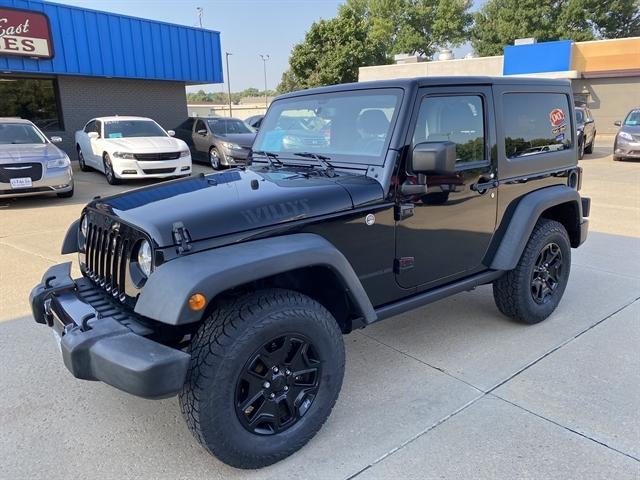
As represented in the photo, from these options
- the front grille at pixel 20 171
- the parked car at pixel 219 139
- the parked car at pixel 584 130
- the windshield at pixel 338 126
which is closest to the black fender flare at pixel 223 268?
the windshield at pixel 338 126

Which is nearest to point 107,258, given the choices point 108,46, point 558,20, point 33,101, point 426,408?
point 426,408

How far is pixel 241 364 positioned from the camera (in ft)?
7.09

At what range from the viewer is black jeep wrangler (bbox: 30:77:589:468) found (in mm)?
2115

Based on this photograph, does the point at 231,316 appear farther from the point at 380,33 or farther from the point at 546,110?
the point at 380,33

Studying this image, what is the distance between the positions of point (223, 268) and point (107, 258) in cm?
90

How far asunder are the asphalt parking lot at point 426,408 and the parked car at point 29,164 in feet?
15.6

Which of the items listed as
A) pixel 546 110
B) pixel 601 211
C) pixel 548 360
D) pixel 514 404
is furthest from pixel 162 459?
pixel 601 211

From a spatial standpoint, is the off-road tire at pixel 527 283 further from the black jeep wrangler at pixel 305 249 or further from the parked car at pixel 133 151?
the parked car at pixel 133 151

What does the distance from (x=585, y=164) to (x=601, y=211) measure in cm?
742

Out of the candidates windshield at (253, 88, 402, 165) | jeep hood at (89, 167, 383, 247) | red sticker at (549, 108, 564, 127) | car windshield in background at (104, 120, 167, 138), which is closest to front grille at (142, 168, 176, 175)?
car windshield in background at (104, 120, 167, 138)

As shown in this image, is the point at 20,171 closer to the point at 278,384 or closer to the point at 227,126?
the point at 227,126

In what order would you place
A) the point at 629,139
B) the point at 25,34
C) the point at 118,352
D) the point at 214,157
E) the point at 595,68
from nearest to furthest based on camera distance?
the point at 118,352, the point at 214,157, the point at 25,34, the point at 629,139, the point at 595,68

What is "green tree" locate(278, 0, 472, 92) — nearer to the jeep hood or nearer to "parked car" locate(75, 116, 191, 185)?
"parked car" locate(75, 116, 191, 185)

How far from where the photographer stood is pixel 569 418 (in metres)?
2.69
